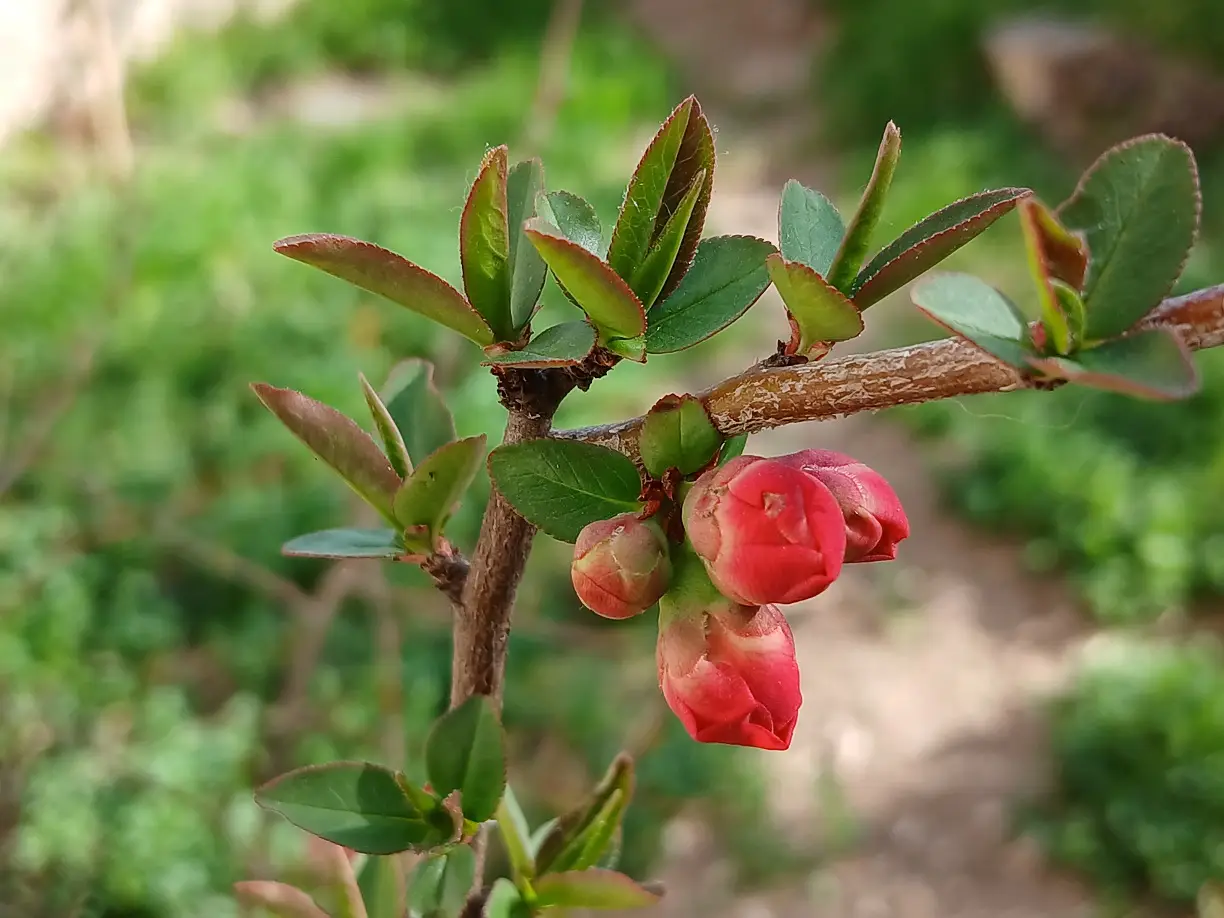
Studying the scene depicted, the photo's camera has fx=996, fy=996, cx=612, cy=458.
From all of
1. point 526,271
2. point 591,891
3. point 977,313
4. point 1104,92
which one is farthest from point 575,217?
point 1104,92

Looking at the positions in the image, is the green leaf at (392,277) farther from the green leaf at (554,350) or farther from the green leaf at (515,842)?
the green leaf at (515,842)

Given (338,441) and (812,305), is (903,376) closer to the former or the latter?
(812,305)

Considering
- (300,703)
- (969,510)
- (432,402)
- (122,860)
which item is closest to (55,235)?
(300,703)

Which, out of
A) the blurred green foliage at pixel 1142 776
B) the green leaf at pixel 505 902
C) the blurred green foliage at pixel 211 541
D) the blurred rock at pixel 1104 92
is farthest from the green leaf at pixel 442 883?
the blurred rock at pixel 1104 92

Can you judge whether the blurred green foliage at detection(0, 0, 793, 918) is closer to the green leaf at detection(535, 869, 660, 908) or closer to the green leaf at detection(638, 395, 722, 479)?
the green leaf at detection(535, 869, 660, 908)

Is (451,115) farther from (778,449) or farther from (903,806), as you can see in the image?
(903,806)
